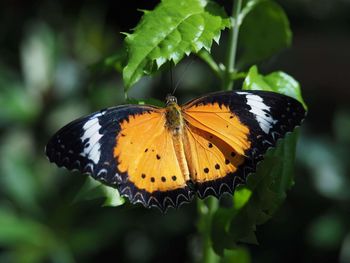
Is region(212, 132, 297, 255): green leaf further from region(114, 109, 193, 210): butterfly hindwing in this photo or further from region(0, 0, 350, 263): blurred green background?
region(0, 0, 350, 263): blurred green background

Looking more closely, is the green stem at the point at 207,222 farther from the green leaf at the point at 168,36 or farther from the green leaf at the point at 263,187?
the green leaf at the point at 168,36

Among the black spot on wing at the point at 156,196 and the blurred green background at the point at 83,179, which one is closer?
the black spot on wing at the point at 156,196

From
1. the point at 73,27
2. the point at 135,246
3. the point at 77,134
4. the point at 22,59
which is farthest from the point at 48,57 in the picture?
the point at 77,134

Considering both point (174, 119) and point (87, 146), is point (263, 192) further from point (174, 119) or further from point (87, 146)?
point (87, 146)

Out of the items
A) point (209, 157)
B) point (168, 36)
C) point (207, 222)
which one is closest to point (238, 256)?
point (207, 222)

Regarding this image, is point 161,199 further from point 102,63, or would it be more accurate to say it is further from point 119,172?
point 102,63

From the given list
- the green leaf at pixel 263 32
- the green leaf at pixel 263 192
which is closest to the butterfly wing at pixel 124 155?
the green leaf at pixel 263 192
